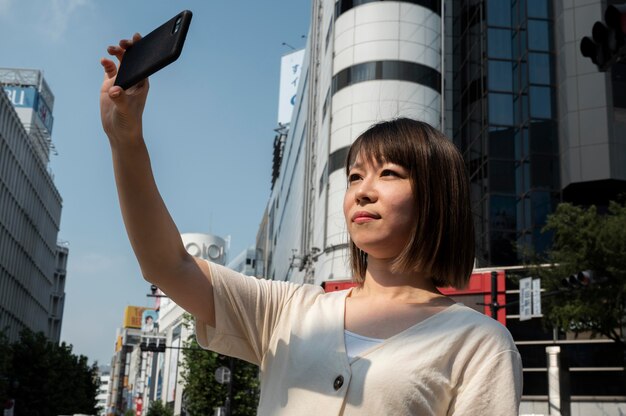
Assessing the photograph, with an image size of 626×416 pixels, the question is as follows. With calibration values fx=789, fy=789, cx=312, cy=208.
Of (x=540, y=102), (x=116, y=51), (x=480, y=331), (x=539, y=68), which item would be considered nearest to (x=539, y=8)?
(x=539, y=68)

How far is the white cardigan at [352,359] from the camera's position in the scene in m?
1.99

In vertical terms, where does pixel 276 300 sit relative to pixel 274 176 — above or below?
below

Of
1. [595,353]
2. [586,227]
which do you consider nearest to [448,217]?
[586,227]

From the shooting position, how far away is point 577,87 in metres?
32.1

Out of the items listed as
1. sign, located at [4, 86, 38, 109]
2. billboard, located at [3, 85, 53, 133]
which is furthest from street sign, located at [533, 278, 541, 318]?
sign, located at [4, 86, 38, 109]

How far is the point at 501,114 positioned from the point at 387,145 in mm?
32219

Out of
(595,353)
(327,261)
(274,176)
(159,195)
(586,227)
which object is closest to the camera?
(159,195)

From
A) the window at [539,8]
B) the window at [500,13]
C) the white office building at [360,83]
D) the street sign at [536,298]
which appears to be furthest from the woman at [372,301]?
the window at [500,13]

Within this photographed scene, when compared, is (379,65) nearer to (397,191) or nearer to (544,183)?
(544,183)

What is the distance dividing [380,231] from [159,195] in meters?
0.62

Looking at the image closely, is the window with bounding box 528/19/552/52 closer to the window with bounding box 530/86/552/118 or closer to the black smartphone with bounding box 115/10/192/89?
the window with bounding box 530/86/552/118

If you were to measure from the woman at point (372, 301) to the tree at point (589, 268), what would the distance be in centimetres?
1985

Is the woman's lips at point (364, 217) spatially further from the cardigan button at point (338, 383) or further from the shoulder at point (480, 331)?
the cardigan button at point (338, 383)

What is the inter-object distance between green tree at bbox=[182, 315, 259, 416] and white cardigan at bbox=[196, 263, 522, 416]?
33.7 meters
